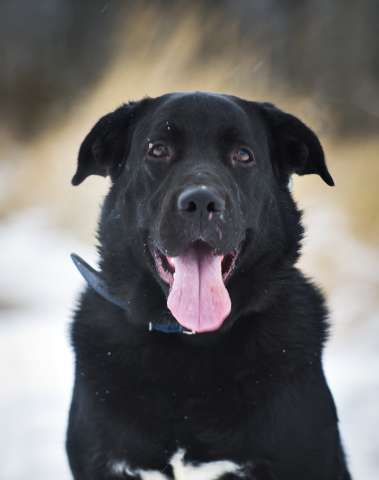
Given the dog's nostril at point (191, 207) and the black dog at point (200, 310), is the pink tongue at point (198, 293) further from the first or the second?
the dog's nostril at point (191, 207)

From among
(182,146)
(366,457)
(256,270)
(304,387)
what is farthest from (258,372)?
(366,457)

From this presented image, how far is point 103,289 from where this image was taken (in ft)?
11.8

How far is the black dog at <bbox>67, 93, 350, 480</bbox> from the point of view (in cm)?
318

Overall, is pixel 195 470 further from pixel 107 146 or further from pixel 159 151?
pixel 107 146

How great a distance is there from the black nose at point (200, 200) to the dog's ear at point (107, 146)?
2.27ft

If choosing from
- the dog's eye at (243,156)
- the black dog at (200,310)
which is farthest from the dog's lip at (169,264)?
the dog's eye at (243,156)

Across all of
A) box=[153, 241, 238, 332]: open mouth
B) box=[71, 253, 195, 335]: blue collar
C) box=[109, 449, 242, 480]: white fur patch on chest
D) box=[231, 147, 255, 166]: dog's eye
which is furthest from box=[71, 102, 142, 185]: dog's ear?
box=[109, 449, 242, 480]: white fur patch on chest

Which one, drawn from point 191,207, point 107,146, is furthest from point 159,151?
point 191,207

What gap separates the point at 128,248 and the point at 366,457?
74.7 inches

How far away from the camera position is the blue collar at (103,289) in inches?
134

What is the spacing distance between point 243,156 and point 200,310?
0.70 metres

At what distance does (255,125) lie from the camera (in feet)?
11.6

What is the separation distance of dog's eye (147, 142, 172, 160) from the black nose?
1.31 ft

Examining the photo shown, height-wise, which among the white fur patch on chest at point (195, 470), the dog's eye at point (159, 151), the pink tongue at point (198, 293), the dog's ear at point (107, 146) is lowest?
the white fur patch on chest at point (195, 470)
